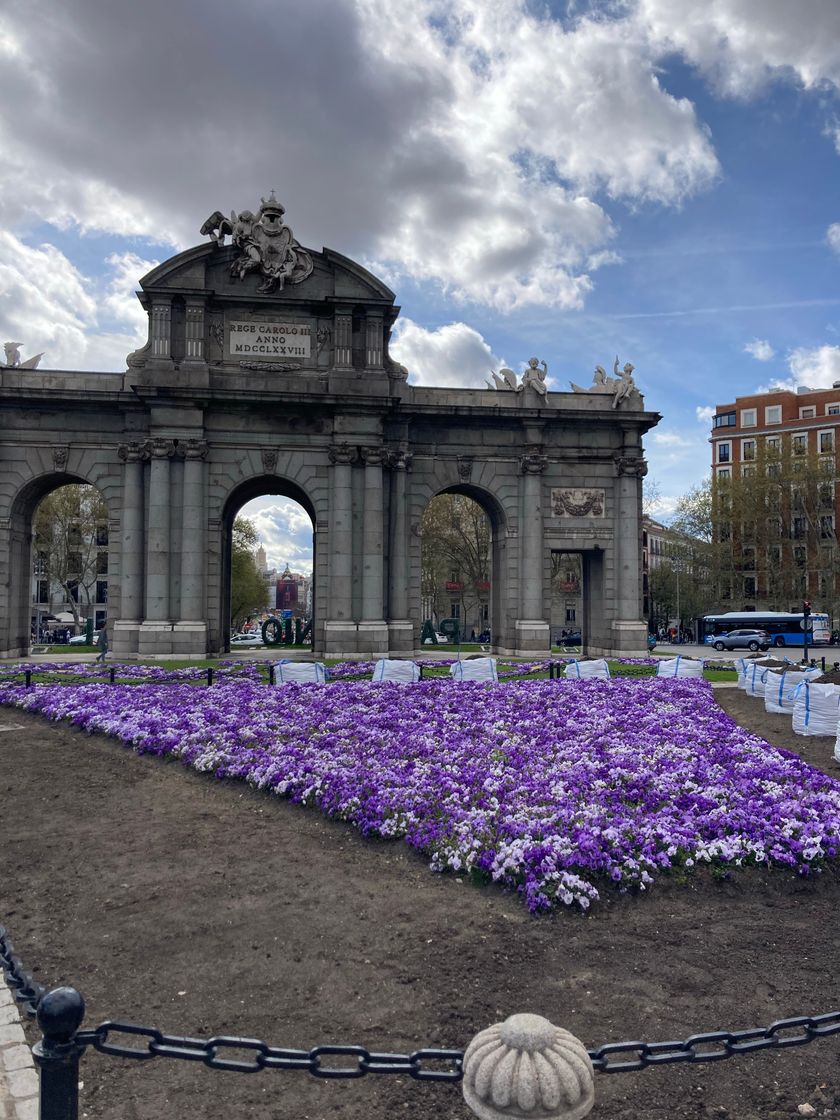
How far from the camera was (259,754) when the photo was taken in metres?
13.1

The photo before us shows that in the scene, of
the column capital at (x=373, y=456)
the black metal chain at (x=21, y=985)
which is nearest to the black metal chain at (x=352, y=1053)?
the black metal chain at (x=21, y=985)

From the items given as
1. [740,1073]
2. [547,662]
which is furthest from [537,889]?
[547,662]

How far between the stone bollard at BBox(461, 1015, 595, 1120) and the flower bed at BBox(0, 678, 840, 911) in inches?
166

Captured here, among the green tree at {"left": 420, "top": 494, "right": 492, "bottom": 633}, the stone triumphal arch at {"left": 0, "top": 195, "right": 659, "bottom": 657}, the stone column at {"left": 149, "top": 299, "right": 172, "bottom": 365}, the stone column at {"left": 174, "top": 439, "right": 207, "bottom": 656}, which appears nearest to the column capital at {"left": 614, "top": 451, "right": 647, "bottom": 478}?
the stone triumphal arch at {"left": 0, "top": 195, "right": 659, "bottom": 657}

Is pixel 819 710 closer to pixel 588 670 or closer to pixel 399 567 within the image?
pixel 588 670

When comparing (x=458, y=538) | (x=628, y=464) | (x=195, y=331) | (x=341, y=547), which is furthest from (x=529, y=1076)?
(x=458, y=538)

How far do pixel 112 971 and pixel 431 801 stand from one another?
4.77 metres

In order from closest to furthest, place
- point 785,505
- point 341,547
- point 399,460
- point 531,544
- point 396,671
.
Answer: point 396,671, point 341,547, point 399,460, point 531,544, point 785,505

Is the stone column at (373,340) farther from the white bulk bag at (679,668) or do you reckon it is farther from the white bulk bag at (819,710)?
the white bulk bag at (819,710)

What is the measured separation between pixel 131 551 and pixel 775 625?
49.3 m

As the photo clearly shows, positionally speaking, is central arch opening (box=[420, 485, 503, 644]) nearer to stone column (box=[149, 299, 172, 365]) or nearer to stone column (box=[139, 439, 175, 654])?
stone column (box=[139, 439, 175, 654])

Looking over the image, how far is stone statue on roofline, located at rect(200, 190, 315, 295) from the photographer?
32.4 m

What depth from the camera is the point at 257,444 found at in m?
32.9

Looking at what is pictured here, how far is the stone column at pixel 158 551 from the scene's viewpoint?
31188mm
